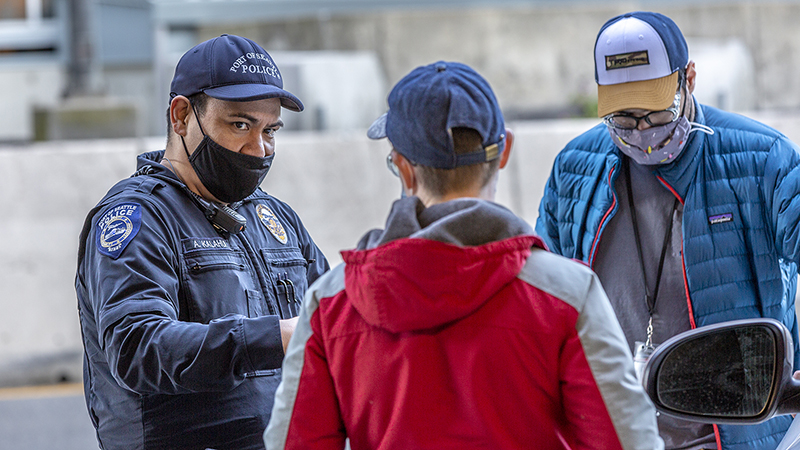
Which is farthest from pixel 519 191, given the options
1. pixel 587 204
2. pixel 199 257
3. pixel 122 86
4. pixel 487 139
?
pixel 122 86

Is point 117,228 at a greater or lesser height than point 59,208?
greater

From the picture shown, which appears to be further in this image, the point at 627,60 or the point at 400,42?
the point at 400,42

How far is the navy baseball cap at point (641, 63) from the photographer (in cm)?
249

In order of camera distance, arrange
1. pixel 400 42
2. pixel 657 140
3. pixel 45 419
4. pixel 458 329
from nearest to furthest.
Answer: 1. pixel 458 329
2. pixel 657 140
3. pixel 45 419
4. pixel 400 42

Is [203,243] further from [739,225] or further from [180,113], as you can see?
[739,225]

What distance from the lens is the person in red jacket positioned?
4.63ft

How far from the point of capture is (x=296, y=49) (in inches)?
473

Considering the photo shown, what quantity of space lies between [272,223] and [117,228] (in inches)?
21.2

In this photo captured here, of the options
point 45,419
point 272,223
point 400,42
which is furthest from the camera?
point 400,42

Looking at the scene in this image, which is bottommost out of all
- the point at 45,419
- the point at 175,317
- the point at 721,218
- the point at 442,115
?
the point at 45,419

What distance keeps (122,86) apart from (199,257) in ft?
36.4

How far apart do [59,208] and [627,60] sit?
5198 mm

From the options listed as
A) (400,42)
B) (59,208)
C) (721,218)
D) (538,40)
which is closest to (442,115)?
(721,218)

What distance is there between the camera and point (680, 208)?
2617mm
